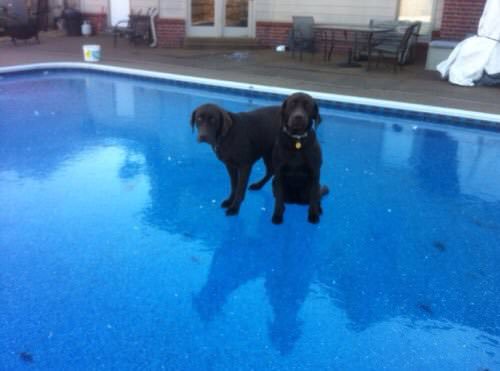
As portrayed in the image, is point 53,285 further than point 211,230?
No

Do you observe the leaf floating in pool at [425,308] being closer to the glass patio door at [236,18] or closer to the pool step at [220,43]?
the pool step at [220,43]

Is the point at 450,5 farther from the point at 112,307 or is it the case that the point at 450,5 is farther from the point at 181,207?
the point at 112,307

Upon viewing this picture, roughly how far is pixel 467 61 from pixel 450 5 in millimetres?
1764

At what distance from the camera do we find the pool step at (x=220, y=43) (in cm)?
1251

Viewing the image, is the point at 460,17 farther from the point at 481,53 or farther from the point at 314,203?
the point at 314,203

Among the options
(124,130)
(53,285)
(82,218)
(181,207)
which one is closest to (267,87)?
(124,130)

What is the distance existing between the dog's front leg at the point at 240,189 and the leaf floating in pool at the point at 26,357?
179cm

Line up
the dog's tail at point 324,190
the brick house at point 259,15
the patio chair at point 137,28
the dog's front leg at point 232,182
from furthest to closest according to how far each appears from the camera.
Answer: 1. the patio chair at point 137,28
2. the brick house at point 259,15
3. the dog's tail at point 324,190
4. the dog's front leg at point 232,182

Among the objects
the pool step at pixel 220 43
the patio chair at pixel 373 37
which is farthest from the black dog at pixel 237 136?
the pool step at pixel 220 43

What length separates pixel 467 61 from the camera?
8.55m

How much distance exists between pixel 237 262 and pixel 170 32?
1026 centimetres

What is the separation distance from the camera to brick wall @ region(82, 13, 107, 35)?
15445 mm

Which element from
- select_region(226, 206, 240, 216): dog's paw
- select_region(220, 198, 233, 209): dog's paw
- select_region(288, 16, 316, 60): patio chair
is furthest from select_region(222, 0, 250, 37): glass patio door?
select_region(226, 206, 240, 216): dog's paw

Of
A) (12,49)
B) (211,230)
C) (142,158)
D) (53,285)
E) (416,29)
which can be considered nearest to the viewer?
(53,285)
